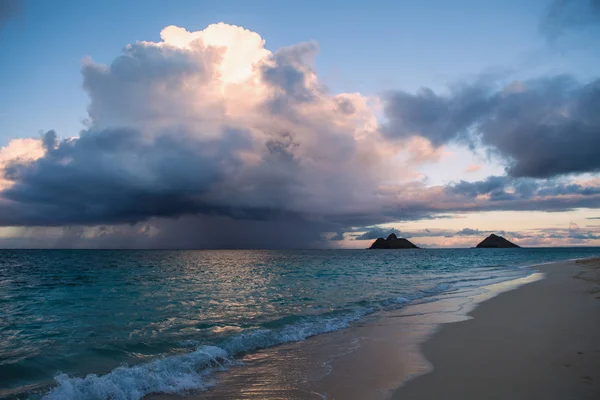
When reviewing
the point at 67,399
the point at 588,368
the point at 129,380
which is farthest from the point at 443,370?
the point at 67,399

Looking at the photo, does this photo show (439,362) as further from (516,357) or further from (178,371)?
(178,371)

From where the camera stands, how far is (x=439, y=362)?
9156mm

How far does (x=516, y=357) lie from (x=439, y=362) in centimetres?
199

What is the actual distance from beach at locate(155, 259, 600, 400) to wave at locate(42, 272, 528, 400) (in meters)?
0.55

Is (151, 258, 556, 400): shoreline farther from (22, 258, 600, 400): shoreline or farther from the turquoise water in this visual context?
the turquoise water

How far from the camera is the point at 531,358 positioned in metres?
8.91

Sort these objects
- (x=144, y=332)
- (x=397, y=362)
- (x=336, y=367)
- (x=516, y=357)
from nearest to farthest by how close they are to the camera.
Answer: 1. (x=516, y=357)
2. (x=336, y=367)
3. (x=397, y=362)
4. (x=144, y=332)

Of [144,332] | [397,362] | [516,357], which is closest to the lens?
[516,357]

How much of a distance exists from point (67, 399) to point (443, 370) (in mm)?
8607

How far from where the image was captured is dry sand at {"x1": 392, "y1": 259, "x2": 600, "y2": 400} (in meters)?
6.95

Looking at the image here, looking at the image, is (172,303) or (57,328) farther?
(172,303)

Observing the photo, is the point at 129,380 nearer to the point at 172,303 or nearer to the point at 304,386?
the point at 304,386

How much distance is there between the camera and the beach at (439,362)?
7.24 metres

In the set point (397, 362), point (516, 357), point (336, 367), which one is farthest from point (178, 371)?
point (516, 357)
